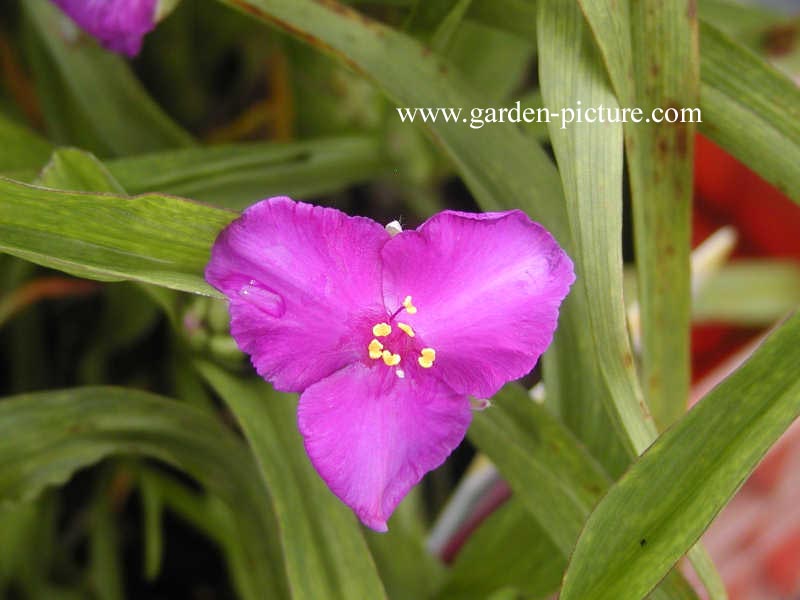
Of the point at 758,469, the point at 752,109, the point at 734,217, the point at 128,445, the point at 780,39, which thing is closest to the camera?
the point at 752,109

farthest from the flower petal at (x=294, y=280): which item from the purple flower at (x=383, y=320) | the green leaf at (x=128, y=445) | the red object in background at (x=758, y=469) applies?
the red object in background at (x=758, y=469)

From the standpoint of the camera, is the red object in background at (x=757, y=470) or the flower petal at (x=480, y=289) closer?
the flower petal at (x=480, y=289)

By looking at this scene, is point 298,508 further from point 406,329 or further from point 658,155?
point 658,155

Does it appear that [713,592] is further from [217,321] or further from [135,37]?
[135,37]

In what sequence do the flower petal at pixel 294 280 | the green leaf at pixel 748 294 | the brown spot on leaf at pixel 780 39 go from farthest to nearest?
the green leaf at pixel 748 294 < the brown spot on leaf at pixel 780 39 < the flower petal at pixel 294 280

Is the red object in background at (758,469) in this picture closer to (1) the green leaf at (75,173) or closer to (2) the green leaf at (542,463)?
(2) the green leaf at (542,463)

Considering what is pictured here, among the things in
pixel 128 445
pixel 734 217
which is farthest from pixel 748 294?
pixel 128 445
